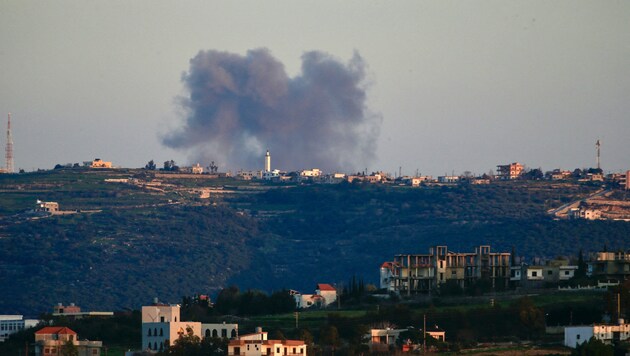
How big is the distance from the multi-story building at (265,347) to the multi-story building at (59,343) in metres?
10.0

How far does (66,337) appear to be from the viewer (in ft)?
386

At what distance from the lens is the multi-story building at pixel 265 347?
106 meters

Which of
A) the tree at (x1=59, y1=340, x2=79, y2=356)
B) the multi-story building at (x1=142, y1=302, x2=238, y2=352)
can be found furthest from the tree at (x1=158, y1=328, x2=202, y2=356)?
the tree at (x1=59, y1=340, x2=79, y2=356)

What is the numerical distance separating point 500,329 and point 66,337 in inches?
886

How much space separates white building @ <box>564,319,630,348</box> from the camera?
346 ft

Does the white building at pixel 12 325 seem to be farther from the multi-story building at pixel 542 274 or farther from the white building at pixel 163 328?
the multi-story building at pixel 542 274

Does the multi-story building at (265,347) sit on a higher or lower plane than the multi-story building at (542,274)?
lower

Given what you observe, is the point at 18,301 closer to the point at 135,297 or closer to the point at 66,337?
the point at 135,297

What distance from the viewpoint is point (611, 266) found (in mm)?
132000

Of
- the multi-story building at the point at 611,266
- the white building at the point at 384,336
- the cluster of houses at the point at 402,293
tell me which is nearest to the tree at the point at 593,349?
the cluster of houses at the point at 402,293

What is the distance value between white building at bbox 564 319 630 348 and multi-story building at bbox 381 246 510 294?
3061 centimetres

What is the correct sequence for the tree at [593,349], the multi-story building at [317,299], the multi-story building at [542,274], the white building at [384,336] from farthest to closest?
the multi-story building at [317,299]
the multi-story building at [542,274]
the white building at [384,336]
the tree at [593,349]

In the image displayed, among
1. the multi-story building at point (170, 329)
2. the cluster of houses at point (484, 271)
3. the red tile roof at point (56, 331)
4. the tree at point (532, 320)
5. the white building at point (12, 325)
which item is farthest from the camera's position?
the white building at point (12, 325)

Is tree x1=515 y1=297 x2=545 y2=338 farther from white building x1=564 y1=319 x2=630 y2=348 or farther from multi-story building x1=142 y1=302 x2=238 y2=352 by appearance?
multi-story building x1=142 y1=302 x2=238 y2=352
